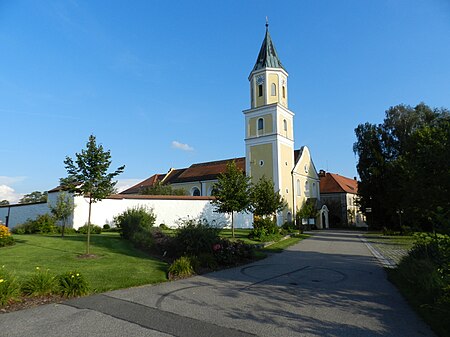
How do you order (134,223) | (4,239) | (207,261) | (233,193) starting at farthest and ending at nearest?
(233,193), (134,223), (4,239), (207,261)

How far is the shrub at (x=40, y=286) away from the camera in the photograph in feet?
23.7

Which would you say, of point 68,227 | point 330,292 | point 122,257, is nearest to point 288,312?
point 330,292

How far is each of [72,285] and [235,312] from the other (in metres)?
3.83

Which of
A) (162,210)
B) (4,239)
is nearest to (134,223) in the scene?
(4,239)

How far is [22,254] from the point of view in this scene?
12.3m

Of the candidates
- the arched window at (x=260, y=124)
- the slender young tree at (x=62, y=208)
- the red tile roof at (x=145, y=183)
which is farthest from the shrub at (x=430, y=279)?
the red tile roof at (x=145, y=183)

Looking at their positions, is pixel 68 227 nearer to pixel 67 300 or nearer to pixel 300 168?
pixel 67 300

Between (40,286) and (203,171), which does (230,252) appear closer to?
(40,286)

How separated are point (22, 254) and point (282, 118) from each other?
117 feet

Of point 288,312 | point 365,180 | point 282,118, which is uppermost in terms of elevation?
point 282,118

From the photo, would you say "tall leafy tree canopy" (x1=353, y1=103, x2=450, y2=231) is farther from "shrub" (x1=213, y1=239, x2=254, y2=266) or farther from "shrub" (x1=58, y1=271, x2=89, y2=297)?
"shrub" (x1=58, y1=271, x2=89, y2=297)

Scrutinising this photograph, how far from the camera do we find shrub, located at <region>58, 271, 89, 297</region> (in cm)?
744

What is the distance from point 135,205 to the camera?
91.2 ft

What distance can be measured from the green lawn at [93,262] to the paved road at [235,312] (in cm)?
106
